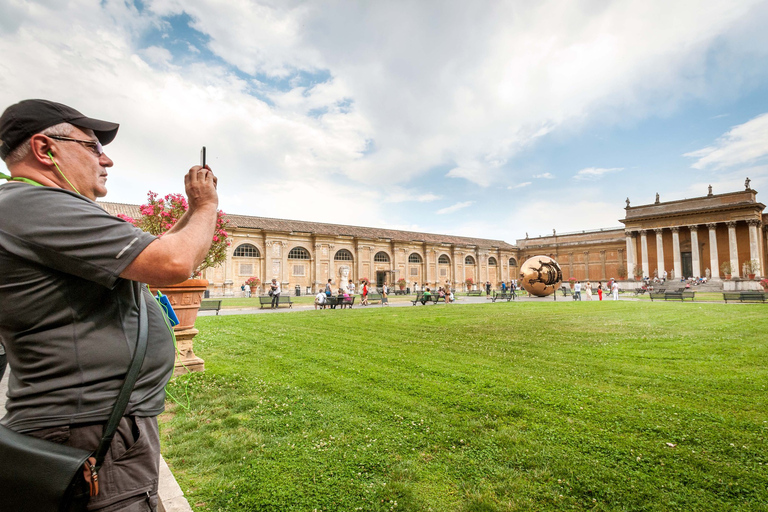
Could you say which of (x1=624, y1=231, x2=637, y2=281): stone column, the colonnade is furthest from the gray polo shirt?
(x1=624, y1=231, x2=637, y2=281): stone column

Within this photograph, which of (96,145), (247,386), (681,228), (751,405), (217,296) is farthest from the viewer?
(681,228)

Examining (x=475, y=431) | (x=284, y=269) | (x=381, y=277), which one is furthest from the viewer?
(x=381, y=277)

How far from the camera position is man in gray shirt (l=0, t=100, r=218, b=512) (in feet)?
3.92

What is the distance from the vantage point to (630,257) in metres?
49.5

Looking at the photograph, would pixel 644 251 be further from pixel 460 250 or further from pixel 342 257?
pixel 342 257

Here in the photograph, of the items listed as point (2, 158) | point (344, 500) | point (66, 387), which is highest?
point (2, 158)

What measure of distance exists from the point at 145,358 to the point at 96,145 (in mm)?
913

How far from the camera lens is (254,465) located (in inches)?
117

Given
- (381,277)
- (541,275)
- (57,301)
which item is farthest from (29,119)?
(381,277)

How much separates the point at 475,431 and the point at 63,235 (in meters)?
3.46

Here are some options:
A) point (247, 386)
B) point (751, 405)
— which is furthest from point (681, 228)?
point (247, 386)

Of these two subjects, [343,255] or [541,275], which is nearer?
[541,275]

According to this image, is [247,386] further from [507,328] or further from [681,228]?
[681,228]

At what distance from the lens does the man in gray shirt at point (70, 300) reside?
3.92 feet
